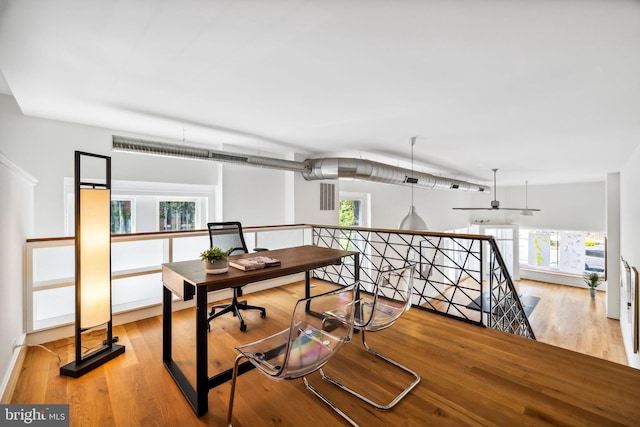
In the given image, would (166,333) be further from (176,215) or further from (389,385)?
(176,215)

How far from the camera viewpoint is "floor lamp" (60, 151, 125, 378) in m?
2.00

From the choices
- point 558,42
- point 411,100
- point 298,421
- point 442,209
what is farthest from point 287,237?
point 442,209

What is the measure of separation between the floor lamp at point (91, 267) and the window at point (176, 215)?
2.38 meters

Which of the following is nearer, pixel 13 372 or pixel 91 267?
pixel 13 372

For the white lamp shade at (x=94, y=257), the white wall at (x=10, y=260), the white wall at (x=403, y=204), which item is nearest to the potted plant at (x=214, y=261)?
the white lamp shade at (x=94, y=257)

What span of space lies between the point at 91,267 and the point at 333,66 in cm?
239

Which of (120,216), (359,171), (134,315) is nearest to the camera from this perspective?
(134,315)

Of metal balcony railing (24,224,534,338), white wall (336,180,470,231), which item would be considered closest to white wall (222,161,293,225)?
metal balcony railing (24,224,534,338)

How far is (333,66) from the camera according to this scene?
81.4 inches

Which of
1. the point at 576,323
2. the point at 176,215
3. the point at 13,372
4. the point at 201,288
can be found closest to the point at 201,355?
the point at 201,288

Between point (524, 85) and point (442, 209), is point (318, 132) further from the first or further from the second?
point (442, 209)

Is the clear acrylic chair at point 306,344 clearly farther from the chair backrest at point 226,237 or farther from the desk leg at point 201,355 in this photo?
the chair backrest at point 226,237

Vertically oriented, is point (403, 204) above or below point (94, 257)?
above

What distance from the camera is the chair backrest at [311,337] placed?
52.1 inches
